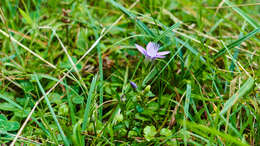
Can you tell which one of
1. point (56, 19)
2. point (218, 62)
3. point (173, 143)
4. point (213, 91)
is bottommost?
point (173, 143)

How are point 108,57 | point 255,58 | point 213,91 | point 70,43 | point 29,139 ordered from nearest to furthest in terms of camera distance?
point 29,139 → point 213,91 → point 255,58 → point 108,57 → point 70,43

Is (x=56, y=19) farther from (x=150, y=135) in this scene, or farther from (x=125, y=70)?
(x=150, y=135)

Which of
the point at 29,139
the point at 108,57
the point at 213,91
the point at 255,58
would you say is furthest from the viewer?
the point at 108,57

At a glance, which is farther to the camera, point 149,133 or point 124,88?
point 124,88

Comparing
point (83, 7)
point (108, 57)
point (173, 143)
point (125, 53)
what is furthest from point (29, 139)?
point (83, 7)

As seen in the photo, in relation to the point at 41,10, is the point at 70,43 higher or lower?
lower

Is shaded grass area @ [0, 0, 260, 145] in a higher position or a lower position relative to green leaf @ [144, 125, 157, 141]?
higher

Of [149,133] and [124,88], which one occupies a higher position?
[124,88]

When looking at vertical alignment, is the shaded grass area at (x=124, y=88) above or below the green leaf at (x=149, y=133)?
above
